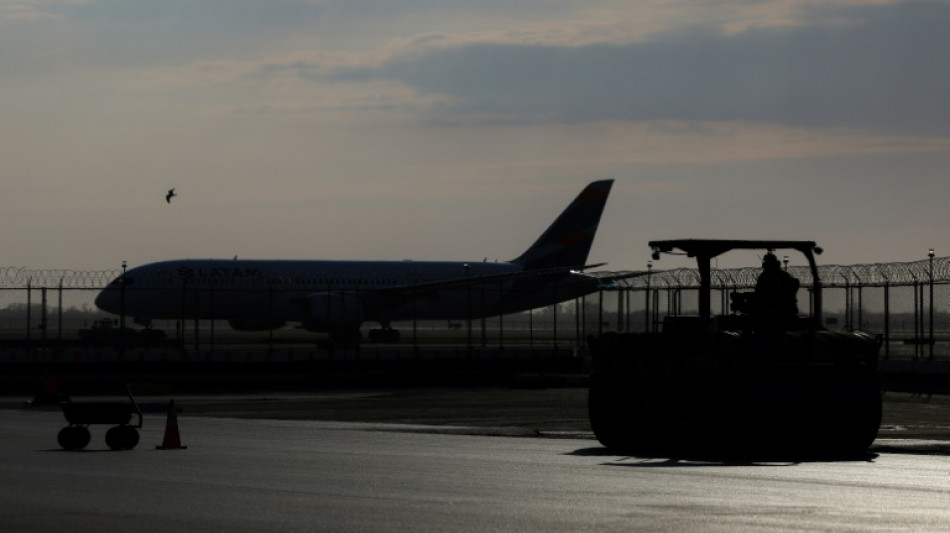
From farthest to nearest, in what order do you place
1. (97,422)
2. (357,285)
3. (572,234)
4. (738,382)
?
(572,234) → (357,285) → (97,422) → (738,382)

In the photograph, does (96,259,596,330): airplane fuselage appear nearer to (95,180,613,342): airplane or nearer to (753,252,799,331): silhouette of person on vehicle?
(95,180,613,342): airplane

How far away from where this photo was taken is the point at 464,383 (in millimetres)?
46406

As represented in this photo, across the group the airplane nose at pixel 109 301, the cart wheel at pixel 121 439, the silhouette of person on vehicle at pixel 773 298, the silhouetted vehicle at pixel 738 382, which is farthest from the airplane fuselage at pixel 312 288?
the silhouette of person on vehicle at pixel 773 298

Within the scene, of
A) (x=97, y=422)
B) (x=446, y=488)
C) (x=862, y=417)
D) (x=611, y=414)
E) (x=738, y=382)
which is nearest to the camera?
(x=446, y=488)

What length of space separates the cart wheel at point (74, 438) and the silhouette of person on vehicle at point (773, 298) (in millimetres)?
8065

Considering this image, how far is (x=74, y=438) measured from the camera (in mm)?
22094

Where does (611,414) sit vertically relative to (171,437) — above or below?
above

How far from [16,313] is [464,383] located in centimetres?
1827

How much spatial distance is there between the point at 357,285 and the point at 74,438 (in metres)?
53.7

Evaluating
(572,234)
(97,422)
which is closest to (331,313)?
(572,234)

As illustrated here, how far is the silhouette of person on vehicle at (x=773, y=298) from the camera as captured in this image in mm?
21016

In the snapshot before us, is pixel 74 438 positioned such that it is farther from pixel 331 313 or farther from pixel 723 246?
pixel 331 313

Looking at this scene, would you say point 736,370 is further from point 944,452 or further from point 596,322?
point 596,322

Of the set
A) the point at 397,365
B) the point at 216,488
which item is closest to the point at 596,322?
the point at 397,365
